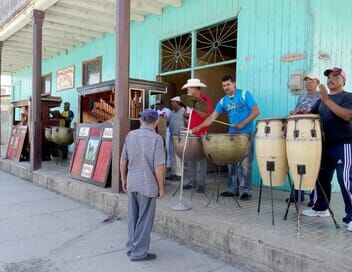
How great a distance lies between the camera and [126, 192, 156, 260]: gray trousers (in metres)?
3.62

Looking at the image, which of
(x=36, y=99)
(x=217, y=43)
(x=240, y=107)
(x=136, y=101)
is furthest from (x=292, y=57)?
(x=36, y=99)

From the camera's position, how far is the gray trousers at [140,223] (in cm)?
362

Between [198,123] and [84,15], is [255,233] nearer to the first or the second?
[198,123]

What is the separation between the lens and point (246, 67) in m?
6.40

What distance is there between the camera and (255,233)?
3480 mm

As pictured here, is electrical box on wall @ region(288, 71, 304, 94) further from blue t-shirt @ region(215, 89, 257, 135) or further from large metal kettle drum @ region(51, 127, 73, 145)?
large metal kettle drum @ region(51, 127, 73, 145)

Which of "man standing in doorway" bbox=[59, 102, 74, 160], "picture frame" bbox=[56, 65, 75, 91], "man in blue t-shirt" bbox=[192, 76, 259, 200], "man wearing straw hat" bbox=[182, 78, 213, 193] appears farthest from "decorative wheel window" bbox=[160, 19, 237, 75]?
"picture frame" bbox=[56, 65, 75, 91]

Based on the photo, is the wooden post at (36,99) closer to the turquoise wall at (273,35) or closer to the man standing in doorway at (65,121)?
the man standing in doorway at (65,121)

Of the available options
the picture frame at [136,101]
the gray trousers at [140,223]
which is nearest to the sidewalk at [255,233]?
Answer: the gray trousers at [140,223]

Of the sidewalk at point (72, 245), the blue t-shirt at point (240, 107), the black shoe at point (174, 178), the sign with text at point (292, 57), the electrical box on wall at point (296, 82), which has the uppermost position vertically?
the sign with text at point (292, 57)

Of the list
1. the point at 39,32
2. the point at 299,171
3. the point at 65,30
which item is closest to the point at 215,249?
the point at 299,171

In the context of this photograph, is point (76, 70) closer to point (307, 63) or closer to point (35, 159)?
point (35, 159)

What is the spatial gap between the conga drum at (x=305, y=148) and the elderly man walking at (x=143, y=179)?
1324mm

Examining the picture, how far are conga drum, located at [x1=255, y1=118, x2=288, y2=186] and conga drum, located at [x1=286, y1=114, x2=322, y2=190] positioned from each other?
0.18 meters
